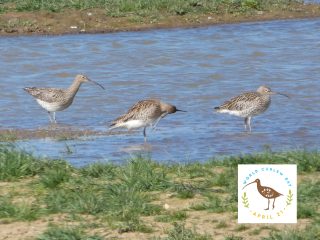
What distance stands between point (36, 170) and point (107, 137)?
4712mm

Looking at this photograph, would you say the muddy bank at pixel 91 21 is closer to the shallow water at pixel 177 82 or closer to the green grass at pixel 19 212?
the shallow water at pixel 177 82

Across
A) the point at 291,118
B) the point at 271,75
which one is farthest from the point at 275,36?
the point at 291,118

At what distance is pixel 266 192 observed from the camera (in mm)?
7137

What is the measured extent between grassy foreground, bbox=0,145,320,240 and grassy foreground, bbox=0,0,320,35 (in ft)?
53.7

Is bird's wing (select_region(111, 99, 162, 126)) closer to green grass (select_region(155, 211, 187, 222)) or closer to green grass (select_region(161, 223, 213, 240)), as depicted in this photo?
green grass (select_region(155, 211, 187, 222))

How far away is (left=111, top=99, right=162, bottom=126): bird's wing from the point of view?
1487 cm

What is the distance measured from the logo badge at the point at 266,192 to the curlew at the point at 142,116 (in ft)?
24.1

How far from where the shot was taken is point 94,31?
26625mm

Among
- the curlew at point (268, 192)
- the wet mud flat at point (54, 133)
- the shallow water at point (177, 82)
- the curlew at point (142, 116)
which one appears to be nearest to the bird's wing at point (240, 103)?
the shallow water at point (177, 82)

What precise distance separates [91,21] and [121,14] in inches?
33.8

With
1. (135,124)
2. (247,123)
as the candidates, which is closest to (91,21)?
(247,123)

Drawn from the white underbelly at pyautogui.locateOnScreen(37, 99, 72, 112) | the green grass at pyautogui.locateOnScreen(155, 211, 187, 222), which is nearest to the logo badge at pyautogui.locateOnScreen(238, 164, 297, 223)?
the green grass at pyautogui.locateOnScreen(155, 211, 187, 222)

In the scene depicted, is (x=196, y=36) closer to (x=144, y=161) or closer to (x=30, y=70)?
(x=30, y=70)

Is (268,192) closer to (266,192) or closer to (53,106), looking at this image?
(266,192)
